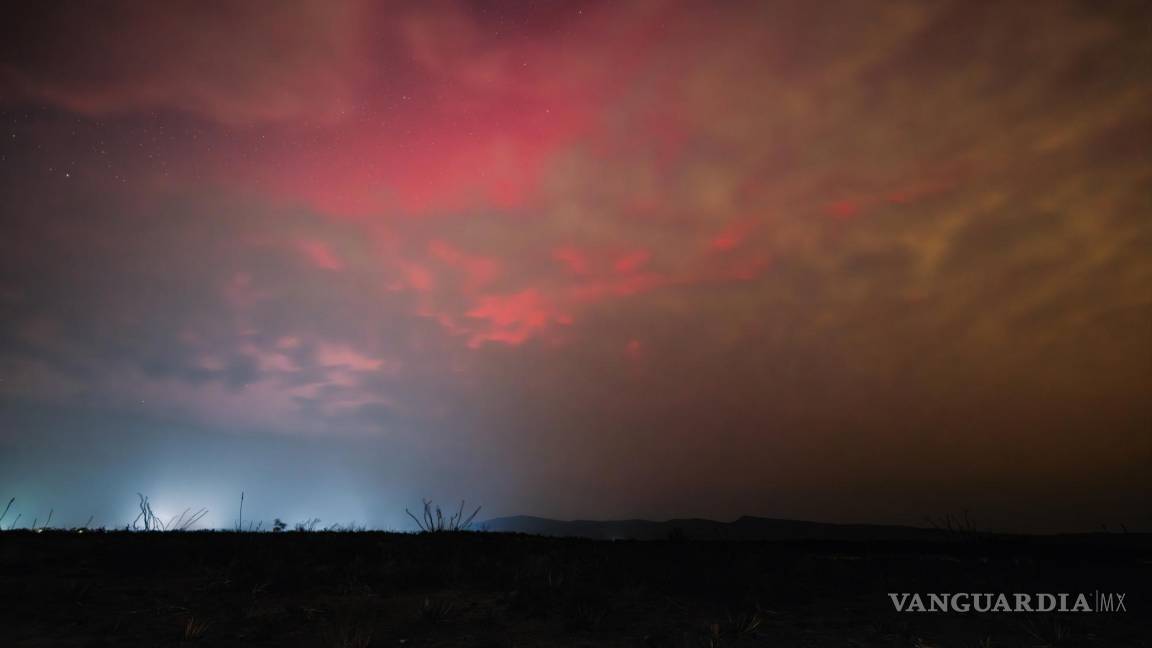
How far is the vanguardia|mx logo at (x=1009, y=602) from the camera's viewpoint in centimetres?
977

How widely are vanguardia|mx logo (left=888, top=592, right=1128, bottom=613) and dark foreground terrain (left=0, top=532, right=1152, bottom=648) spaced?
244mm

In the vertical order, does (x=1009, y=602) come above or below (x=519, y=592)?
below

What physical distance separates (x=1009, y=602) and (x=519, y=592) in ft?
25.1

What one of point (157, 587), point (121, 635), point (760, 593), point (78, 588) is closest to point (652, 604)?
point (760, 593)

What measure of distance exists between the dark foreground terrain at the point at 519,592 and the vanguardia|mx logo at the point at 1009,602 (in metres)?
0.24

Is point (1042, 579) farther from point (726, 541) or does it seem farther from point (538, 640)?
point (538, 640)

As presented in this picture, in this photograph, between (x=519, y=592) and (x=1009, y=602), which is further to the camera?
(x=519, y=592)

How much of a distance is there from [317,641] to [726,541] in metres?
11.6

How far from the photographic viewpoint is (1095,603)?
9898 mm

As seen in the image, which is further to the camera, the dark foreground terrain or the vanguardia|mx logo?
the vanguardia|mx logo

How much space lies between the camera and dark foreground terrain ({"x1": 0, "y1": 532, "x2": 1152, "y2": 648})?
8.73 m

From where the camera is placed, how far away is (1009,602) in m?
10.1

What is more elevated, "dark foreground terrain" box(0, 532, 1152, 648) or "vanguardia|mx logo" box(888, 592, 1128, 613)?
"dark foreground terrain" box(0, 532, 1152, 648)

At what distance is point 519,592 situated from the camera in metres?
10.4
